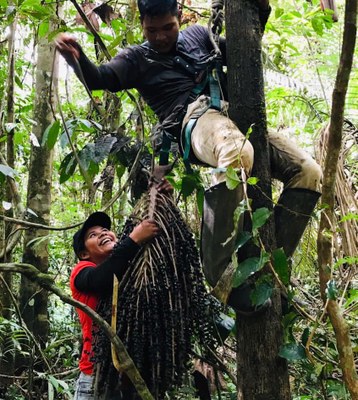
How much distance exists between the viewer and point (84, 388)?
2.47 meters

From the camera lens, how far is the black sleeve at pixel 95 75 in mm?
2215

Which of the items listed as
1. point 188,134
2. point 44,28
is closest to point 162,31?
point 188,134

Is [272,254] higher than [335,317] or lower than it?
higher

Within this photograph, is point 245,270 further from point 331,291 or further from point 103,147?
point 103,147

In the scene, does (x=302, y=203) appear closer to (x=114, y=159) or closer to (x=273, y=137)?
(x=273, y=137)

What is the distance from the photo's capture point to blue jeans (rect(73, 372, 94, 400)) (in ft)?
7.97

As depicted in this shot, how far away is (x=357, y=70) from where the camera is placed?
4586 mm

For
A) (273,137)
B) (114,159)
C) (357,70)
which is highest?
(357,70)

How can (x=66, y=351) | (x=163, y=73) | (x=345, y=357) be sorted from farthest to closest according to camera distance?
(x=66, y=351)
(x=163, y=73)
(x=345, y=357)

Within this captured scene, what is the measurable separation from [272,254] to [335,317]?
10.9 inches

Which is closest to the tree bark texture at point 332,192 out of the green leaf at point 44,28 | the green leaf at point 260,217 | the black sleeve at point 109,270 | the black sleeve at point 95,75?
the green leaf at point 260,217

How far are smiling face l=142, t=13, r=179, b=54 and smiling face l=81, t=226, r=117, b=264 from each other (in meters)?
0.96

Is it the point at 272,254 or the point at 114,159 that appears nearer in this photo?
A: the point at 272,254

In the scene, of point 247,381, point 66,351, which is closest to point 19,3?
point 247,381
